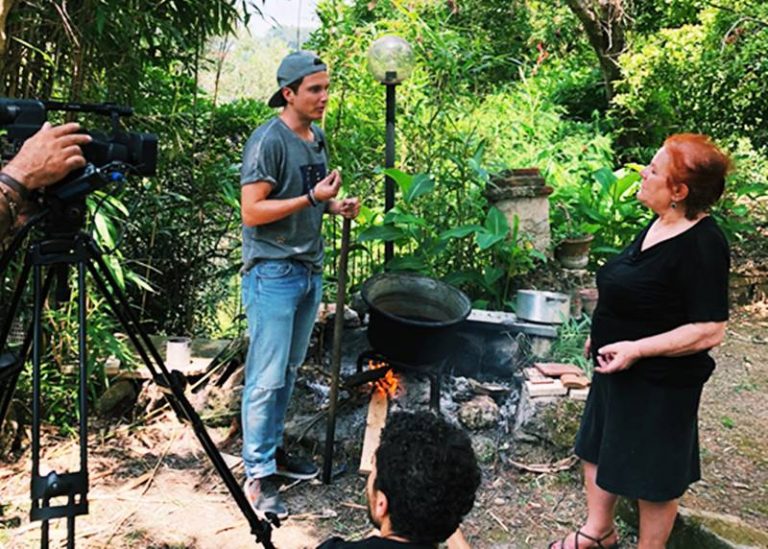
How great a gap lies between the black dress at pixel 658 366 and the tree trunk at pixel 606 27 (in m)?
5.26

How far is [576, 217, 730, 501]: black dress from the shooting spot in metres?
1.90

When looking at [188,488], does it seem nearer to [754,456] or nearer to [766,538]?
[766,538]

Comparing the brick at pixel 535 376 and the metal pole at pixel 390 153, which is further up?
the metal pole at pixel 390 153

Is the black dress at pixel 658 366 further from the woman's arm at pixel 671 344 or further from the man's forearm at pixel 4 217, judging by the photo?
the man's forearm at pixel 4 217

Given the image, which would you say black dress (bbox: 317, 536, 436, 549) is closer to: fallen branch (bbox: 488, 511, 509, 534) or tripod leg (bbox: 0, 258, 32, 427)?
tripod leg (bbox: 0, 258, 32, 427)

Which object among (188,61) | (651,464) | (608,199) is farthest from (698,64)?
(651,464)

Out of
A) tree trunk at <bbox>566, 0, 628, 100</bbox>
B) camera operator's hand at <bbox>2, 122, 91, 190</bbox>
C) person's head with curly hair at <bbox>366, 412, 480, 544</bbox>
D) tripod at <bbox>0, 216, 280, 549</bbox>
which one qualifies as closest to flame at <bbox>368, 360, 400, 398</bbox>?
tripod at <bbox>0, 216, 280, 549</bbox>

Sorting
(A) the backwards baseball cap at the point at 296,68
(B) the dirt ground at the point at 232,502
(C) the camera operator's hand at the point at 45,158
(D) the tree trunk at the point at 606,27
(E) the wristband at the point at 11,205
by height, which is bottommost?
(B) the dirt ground at the point at 232,502

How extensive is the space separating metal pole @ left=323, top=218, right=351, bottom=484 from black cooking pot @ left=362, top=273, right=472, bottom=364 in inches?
8.0

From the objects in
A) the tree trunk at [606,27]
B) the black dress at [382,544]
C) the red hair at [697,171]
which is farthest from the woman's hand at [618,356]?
the tree trunk at [606,27]

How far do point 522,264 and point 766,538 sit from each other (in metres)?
1.87

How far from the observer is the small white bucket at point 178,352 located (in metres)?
3.44

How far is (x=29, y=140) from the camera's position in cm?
159

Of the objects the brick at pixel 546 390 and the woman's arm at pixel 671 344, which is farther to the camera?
the brick at pixel 546 390
